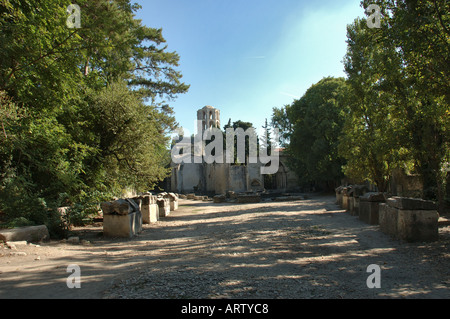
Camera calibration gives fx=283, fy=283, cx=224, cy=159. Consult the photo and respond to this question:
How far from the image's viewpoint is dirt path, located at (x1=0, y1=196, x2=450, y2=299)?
3537 mm

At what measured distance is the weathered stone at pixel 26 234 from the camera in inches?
232

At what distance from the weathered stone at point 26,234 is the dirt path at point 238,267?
34 centimetres

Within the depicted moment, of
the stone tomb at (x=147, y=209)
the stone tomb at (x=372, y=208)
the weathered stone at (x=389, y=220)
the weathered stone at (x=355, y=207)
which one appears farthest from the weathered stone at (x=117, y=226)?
the weathered stone at (x=355, y=207)

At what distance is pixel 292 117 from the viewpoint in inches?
1162

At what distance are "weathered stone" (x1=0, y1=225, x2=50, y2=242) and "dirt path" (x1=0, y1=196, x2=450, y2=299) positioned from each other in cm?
34

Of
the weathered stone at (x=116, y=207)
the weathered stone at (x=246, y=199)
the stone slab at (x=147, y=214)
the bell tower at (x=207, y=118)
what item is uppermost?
the bell tower at (x=207, y=118)

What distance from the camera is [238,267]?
467cm

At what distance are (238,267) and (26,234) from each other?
16.4 ft

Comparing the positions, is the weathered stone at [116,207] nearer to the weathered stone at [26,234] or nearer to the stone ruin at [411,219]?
the weathered stone at [26,234]

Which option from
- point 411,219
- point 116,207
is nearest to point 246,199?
point 116,207

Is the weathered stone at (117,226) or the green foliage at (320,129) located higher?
the green foliage at (320,129)

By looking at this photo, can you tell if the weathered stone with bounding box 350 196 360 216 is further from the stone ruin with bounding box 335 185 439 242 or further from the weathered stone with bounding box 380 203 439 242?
the weathered stone with bounding box 380 203 439 242

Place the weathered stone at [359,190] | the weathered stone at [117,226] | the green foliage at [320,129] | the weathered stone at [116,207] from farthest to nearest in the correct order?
the green foliage at [320,129]
the weathered stone at [359,190]
the weathered stone at [117,226]
the weathered stone at [116,207]

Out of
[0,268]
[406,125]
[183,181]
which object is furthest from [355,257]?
[183,181]
